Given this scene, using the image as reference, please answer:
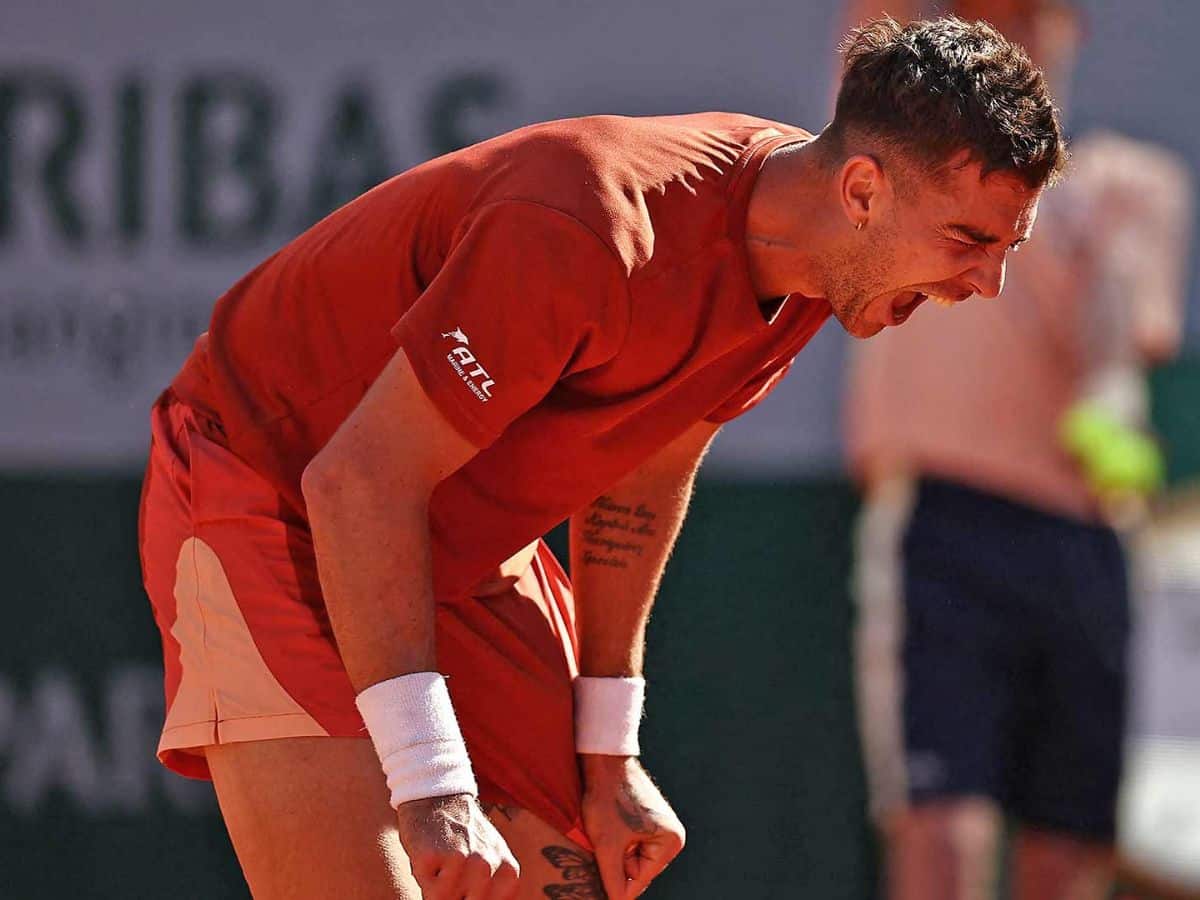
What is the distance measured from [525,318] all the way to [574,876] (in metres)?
1.02

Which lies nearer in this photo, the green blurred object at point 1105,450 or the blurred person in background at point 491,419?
the blurred person in background at point 491,419

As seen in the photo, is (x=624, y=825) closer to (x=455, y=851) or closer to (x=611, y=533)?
(x=611, y=533)

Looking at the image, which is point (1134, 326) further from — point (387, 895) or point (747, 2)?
point (387, 895)

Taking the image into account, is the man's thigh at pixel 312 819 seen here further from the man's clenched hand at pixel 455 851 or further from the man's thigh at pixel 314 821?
the man's clenched hand at pixel 455 851

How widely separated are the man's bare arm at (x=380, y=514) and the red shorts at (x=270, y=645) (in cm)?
30

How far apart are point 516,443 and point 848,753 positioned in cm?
273

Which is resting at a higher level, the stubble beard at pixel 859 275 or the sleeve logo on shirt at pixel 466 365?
the stubble beard at pixel 859 275

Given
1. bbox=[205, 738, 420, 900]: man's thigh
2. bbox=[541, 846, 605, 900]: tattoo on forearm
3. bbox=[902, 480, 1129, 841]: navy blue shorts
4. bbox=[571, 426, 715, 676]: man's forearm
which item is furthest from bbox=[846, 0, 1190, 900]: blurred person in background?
bbox=[205, 738, 420, 900]: man's thigh

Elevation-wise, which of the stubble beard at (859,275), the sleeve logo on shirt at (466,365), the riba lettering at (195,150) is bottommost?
the riba lettering at (195,150)

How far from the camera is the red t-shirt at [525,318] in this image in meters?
2.72

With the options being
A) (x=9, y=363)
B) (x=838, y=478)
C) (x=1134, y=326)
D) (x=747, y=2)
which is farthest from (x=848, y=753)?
(x=9, y=363)

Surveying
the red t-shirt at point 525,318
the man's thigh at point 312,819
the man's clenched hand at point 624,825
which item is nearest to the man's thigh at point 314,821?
the man's thigh at point 312,819

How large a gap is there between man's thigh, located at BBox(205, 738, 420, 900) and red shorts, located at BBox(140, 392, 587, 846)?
4 cm

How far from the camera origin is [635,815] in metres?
3.37
